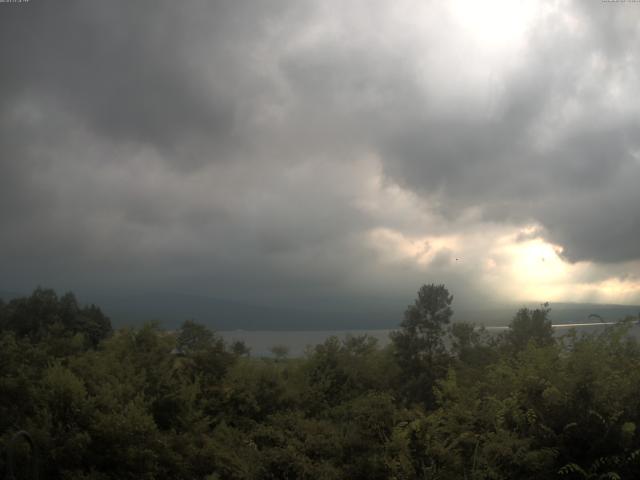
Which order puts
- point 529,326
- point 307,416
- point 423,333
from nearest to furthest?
point 307,416 < point 529,326 < point 423,333

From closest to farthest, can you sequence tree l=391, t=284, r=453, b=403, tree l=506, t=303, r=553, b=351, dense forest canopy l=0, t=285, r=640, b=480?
dense forest canopy l=0, t=285, r=640, b=480 → tree l=506, t=303, r=553, b=351 → tree l=391, t=284, r=453, b=403

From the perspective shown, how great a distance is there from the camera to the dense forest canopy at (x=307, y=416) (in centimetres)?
924

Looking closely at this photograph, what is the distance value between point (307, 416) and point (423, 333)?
814 centimetres

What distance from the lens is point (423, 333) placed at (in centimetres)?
2602

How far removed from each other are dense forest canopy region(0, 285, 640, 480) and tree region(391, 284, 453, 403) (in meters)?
2.51

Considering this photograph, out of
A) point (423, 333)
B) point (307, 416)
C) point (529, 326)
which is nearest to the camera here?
point (307, 416)

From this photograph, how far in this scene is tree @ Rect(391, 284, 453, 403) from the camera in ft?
83.0

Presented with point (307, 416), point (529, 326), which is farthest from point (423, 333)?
point (307, 416)

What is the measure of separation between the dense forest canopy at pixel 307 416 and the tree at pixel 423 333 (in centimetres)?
251

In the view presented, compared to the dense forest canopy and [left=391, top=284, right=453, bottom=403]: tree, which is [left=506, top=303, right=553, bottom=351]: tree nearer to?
the dense forest canopy

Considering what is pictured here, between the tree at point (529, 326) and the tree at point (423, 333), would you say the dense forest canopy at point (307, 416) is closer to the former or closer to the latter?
the tree at point (529, 326)

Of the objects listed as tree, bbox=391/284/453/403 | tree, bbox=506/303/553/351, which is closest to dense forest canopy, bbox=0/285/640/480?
tree, bbox=506/303/553/351

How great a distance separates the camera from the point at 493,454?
9.41 metres

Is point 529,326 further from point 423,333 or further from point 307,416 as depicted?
point 307,416
